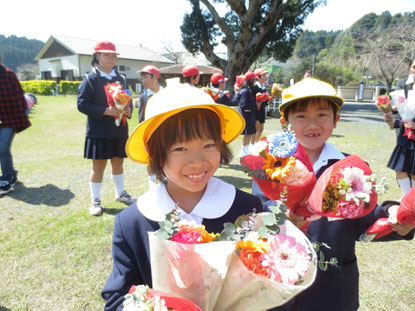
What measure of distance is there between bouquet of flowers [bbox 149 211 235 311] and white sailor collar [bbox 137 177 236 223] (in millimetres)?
345

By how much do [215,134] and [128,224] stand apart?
52 centimetres

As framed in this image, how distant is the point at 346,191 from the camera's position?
1.08 metres

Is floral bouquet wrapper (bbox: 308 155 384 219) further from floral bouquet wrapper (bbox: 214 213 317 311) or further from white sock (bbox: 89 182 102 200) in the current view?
white sock (bbox: 89 182 102 200)

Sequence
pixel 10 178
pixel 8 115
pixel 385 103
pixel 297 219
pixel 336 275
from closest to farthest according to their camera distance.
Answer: pixel 297 219 < pixel 336 275 < pixel 385 103 < pixel 8 115 < pixel 10 178

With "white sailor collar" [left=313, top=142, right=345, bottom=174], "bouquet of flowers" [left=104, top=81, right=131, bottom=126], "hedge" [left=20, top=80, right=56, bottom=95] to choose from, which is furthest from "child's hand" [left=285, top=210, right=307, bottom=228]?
"hedge" [left=20, top=80, right=56, bottom=95]

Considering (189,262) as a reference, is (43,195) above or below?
below

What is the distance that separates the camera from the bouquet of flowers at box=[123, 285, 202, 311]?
69cm

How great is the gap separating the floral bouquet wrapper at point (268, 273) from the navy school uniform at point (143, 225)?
0.38 meters

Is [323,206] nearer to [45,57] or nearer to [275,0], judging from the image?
[275,0]

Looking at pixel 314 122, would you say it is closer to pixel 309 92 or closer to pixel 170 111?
pixel 309 92

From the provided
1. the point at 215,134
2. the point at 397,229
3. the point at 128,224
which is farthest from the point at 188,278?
the point at 397,229

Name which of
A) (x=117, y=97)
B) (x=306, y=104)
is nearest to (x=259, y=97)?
(x=117, y=97)

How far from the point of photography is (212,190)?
49.4 inches

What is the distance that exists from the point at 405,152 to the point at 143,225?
3.90 meters
